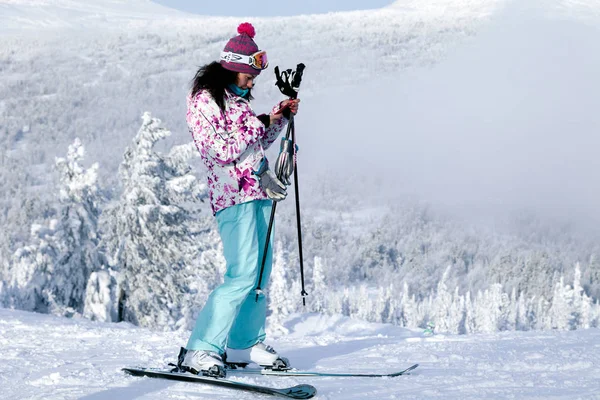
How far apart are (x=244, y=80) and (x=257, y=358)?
211 centimetres

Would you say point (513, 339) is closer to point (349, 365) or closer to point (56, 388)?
point (349, 365)

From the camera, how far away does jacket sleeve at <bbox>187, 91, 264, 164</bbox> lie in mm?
4766

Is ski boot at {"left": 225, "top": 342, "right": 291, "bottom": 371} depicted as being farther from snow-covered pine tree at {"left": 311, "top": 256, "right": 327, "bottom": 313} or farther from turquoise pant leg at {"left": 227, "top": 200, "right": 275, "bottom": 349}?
snow-covered pine tree at {"left": 311, "top": 256, "right": 327, "bottom": 313}

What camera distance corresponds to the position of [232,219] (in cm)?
503

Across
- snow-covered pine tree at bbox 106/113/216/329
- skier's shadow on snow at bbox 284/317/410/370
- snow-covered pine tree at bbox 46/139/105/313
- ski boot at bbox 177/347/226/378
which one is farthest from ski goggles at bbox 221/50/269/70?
snow-covered pine tree at bbox 46/139/105/313

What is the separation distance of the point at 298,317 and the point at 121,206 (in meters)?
72.0

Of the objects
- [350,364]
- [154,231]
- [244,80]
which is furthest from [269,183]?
[154,231]

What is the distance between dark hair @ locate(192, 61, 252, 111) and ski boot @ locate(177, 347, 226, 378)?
5.73 ft

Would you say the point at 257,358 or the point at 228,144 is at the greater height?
the point at 228,144

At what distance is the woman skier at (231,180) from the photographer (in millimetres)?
4832

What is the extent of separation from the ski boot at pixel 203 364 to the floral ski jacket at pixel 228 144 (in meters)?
1.03

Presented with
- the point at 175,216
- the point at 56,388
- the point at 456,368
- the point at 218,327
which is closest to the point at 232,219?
the point at 218,327

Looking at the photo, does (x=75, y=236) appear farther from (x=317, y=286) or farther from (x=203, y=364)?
(x=317, y=286)

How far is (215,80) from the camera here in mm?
Result: 4934
